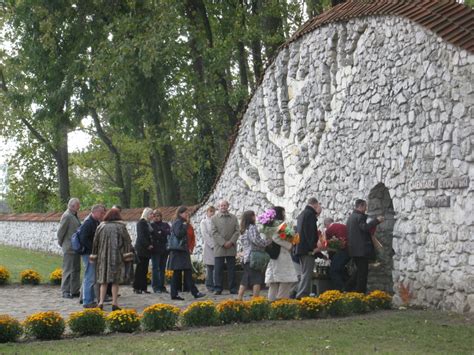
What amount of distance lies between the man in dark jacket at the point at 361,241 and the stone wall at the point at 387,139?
17.6 inches

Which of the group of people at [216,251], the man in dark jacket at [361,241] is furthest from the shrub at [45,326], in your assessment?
the man in dark jacket at [361,241]

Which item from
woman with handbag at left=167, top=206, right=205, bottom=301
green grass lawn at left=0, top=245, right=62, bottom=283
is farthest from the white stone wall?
woman with handbag at left=167, top=206, right=205, bottom=301

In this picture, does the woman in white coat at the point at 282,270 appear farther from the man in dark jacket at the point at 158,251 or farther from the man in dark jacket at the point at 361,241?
the man in dark jacket at the point at 158,251

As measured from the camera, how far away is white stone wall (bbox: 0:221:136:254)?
3289 centimetres

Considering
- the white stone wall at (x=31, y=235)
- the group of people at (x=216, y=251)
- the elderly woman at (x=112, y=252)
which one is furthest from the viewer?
the white stone wall at (x=31, y=235)

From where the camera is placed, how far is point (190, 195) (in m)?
39.8

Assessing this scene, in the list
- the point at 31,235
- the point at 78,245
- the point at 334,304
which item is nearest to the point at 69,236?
the point at 78,245

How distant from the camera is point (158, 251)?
1641cm

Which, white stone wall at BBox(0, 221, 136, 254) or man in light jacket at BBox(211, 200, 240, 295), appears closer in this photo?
man in light jacket at BBox(211, 200, 240, 295)

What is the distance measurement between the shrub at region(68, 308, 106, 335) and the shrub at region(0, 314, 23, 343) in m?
0.72

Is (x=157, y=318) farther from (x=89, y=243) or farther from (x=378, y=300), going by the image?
(x=378, y=300)

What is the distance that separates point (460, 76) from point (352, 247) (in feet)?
11.5

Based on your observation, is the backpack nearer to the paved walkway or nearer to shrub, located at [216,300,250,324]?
the paved walkway

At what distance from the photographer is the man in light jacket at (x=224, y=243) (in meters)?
16.3
